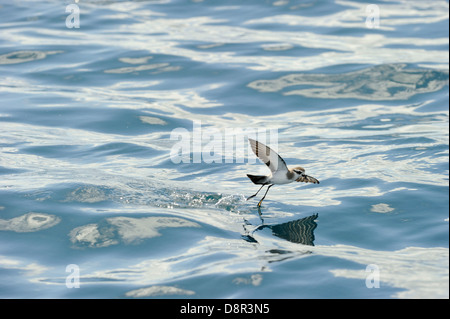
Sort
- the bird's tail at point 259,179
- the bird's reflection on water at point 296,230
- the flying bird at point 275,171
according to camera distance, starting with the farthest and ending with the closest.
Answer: the bird's reflection on water at point 296,230 → the bird's tail at point 259,179 → the flying bird at point 275,171

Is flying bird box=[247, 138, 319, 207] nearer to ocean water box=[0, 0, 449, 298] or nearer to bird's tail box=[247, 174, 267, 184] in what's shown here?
bird's tail box=[247, 174, 267, 184]

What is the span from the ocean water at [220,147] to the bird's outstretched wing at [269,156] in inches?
40.4

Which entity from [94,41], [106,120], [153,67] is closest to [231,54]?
[153,67]

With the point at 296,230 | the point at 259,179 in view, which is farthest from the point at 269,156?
the point at 296,230

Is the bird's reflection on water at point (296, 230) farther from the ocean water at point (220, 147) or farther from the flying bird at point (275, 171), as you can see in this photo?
Result: the flying bird at point (275, 171)

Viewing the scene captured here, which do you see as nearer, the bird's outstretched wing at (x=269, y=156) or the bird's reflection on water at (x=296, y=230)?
the bird's outstretched wing at (x=269, y=156)

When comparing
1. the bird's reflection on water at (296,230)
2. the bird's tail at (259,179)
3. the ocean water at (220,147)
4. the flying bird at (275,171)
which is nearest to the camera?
the ocean water at (220,147)

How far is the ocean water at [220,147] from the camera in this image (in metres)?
8.75

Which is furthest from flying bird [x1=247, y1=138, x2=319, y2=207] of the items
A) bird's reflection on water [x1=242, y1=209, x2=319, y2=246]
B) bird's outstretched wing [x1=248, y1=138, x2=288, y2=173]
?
bird's reflection on water [x1=242, y1=209, x2=319, y2=246]

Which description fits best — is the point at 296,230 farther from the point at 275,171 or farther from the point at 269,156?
the point at 269,156

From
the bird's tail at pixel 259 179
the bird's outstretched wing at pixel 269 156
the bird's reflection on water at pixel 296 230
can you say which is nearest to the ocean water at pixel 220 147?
the bird's reflection on water at pixel 296 230

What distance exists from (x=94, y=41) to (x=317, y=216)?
12.3 meters

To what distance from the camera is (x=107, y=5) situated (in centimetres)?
2422
